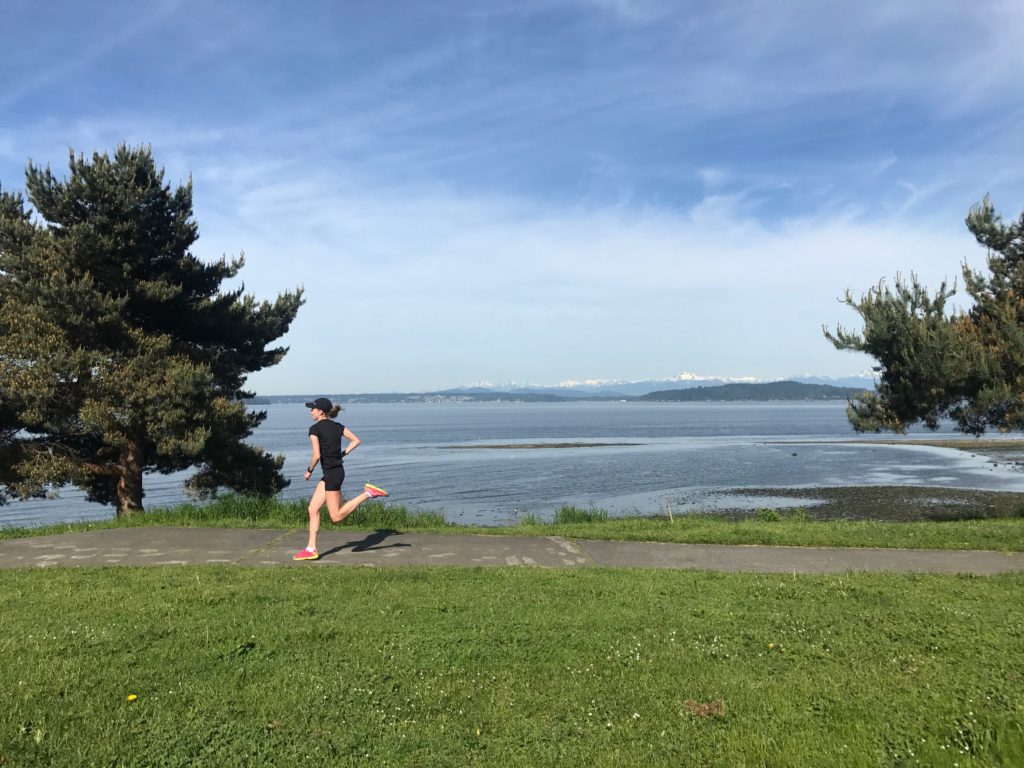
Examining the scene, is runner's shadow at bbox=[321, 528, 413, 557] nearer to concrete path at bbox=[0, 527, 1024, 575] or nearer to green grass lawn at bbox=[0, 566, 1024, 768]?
concrete path at bbox=[0, 527, 1024, 575]

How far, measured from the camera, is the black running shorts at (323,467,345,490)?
8.90 m

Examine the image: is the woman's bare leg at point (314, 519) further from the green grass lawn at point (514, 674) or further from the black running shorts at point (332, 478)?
the green grass lawn at point (514, 674)

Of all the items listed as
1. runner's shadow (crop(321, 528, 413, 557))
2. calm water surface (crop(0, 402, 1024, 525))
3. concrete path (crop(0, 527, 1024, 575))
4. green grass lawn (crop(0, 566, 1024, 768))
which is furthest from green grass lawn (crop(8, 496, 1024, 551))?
calm water surface (crop(0, 402, 1024, 525))

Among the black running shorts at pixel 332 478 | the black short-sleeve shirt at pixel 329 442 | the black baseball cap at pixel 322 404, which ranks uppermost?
the black baseball cap at pixel 322 404

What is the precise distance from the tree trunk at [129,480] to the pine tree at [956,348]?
1419cm

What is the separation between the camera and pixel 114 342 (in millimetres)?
14500

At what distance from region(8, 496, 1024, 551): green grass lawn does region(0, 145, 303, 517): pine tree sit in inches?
75.6

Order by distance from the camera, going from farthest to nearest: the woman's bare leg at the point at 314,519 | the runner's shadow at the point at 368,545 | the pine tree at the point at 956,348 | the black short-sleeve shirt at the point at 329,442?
the pine tree at the point at 956,348 < the runner's shadow at the point at 368,545 < the black short-sleeve shirt at the point at 329,442 < the woman's bare leg at the point at 314,519

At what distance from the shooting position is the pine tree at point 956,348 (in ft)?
42.1

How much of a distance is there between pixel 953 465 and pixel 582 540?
41.4 m

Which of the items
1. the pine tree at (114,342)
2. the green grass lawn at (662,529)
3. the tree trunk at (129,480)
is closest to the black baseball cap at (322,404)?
the green grass lawn at (662,529)

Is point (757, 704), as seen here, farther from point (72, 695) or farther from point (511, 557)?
point (511, 557)

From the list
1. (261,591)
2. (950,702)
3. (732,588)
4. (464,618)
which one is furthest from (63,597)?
(950,702)

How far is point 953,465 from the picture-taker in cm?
4309
